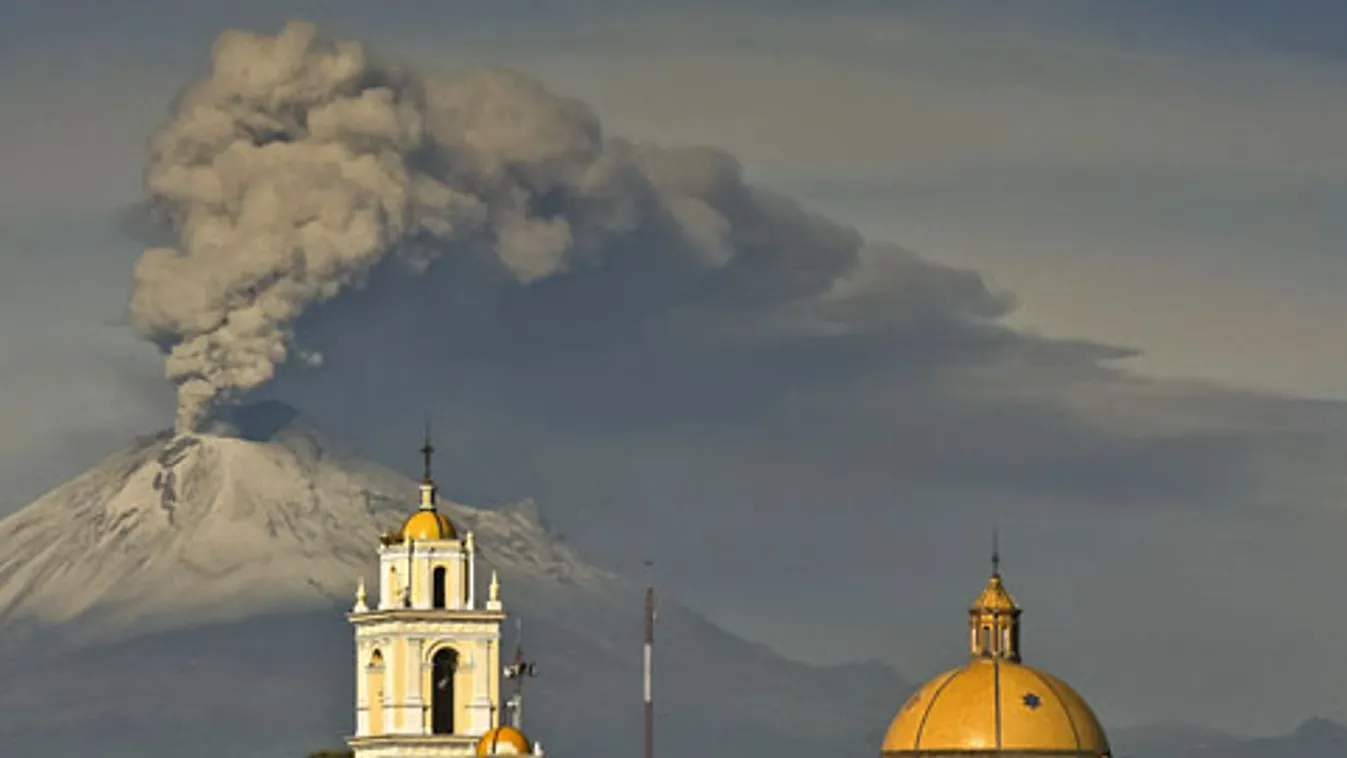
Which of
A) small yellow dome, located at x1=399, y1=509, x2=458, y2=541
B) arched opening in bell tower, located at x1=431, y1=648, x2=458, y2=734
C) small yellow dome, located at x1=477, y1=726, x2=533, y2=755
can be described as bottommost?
small yellow dome, located at x1=477, y1=726, x2=533, y2=755

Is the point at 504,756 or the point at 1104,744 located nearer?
the point at 504,756

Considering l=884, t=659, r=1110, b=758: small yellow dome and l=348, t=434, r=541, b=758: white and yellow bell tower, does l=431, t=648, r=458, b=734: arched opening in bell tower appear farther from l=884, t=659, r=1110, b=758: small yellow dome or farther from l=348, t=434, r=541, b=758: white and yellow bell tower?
l=884, t=659, r=1110, b=758: small yellow dome

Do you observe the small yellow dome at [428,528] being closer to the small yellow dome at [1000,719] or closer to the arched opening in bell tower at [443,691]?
the arched opening in bell tower at [443,691]

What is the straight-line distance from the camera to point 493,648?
191 m

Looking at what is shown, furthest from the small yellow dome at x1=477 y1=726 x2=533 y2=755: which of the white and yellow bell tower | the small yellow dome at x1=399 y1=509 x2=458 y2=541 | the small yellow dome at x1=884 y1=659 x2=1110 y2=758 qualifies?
the small yellow dome at x1=884 y1=659 x2=1110 y2=758

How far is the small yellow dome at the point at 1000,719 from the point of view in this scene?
195750mm

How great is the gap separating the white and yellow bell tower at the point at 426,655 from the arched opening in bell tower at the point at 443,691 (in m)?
0.03

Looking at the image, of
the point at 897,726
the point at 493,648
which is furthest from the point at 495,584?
the point at 897,726

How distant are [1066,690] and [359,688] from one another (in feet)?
83.7

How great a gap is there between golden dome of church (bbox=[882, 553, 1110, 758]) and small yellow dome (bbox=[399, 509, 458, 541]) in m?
18.1

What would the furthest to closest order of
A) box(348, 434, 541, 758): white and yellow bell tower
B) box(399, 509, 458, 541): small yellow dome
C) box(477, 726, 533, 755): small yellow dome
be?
box(399, 509, 458, 541): small yellow dome < box(348, 434, 541, 758): white and yellow bell tower < box(477, 726, 533, 755): small yellow dome

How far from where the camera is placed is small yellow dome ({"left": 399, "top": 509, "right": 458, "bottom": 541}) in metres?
192

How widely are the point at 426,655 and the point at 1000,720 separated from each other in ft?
67.8

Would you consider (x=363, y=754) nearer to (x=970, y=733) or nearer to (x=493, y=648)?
(x=493, y=648)
